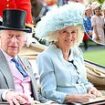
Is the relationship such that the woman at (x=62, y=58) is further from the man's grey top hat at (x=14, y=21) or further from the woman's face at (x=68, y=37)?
the man's grey top hat at (x=14, y=21)

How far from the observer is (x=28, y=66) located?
3361mm

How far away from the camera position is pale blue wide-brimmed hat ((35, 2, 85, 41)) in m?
3.54

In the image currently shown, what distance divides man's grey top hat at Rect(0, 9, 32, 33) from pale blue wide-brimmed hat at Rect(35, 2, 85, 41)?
0.29 m

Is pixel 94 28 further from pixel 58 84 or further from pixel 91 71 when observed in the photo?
pixel 91 71

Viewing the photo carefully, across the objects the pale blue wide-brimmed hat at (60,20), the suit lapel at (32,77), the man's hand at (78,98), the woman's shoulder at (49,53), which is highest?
the pale blue wide-brimmed hat at (60,20)

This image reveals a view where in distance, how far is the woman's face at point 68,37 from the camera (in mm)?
3527

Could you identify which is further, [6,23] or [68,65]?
[68,65]

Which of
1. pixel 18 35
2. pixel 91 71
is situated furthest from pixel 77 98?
pixel 91 71

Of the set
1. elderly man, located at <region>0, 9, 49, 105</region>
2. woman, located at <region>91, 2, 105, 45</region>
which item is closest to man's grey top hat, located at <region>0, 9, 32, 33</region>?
elderly man, located at <region>0, 9, 49, 105</region>

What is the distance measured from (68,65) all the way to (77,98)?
42cm

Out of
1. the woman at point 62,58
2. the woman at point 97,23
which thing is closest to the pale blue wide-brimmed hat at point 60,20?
the woman at point 62,58

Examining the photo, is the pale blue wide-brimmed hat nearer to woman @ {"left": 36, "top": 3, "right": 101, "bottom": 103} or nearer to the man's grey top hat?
woman @ {"left": 36, "top": 3, "right": 101, "bottom": 103}

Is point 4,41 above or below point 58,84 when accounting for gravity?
above

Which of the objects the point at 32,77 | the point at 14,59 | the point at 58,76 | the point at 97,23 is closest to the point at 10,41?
the point at 14,59
